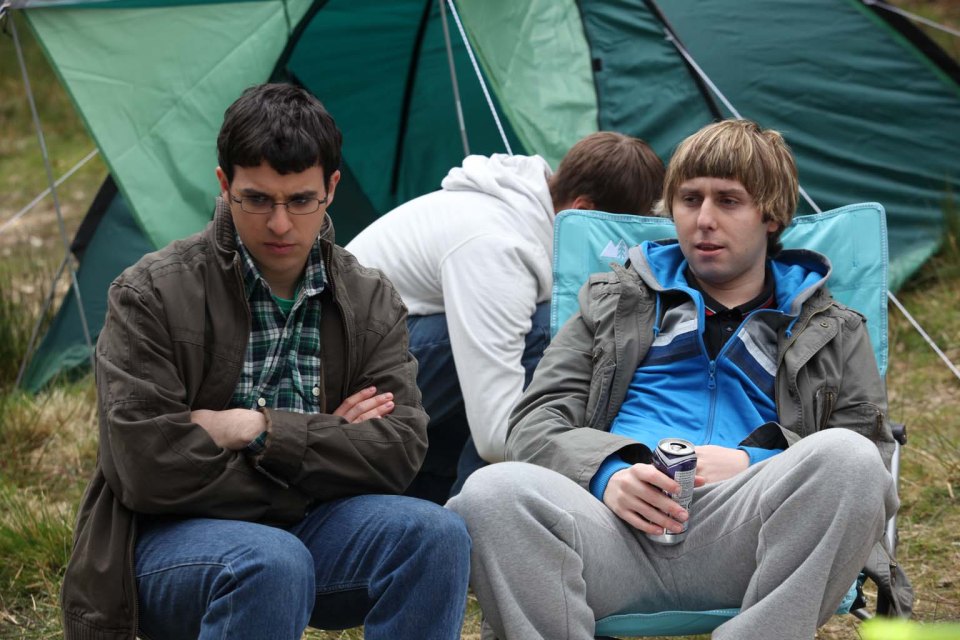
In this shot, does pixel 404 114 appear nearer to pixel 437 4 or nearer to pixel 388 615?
pixel 437 4

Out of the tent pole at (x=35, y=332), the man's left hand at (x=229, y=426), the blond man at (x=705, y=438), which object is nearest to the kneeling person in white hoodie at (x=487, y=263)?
the blond man at (x=705, y=438)

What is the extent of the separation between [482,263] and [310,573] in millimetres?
1128

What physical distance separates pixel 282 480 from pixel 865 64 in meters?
3.49

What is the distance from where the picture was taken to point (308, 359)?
2.30 meters

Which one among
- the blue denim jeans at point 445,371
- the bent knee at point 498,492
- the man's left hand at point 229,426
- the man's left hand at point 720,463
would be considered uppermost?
the man's left hand at point 229,426

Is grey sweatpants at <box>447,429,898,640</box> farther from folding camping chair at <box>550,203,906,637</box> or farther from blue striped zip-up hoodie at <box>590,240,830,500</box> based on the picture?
folding camping chair at <box>550,203,906,637</box>

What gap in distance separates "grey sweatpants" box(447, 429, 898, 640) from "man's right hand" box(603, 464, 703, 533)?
0.17ft

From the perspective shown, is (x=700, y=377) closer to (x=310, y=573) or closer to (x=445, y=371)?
(x=445, y=371)

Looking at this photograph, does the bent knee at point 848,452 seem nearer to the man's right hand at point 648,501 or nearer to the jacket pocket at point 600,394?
the man's right hand at point 648,501

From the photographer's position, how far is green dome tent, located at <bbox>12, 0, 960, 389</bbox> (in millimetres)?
4055

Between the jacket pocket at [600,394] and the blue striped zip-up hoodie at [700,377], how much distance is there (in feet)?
0.14

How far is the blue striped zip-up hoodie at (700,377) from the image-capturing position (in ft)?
8.21

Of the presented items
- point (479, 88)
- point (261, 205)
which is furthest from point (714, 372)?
point (479, 88)

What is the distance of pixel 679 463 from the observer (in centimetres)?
216
